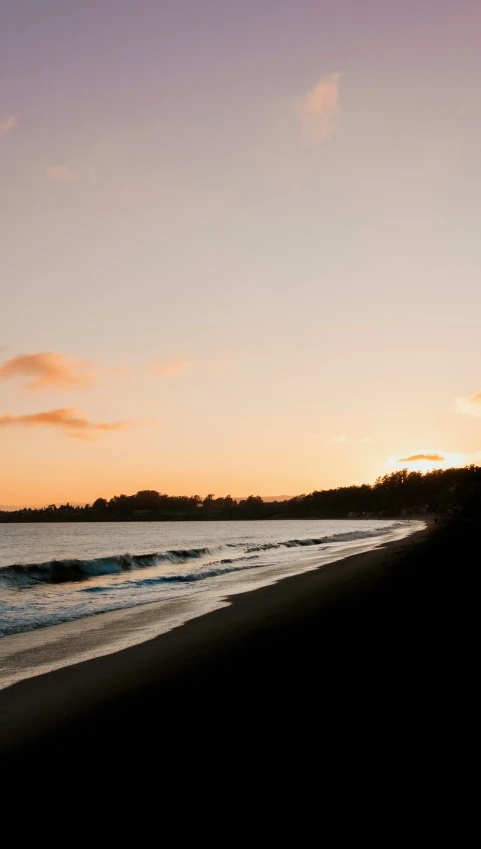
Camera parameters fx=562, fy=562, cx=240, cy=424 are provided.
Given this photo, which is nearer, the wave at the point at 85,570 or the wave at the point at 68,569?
the wave at the point at 85,570

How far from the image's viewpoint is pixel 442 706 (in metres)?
6.34

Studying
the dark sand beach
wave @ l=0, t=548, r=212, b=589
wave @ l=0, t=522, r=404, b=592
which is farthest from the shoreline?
wave @ l=0, t=548, r=212, b=589

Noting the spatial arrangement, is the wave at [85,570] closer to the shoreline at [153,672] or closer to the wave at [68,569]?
the wave at [68,569]

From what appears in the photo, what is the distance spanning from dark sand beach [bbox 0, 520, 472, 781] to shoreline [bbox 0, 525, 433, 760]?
3cm

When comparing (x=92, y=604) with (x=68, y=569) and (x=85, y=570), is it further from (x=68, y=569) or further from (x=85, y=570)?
(x=85, y=570)

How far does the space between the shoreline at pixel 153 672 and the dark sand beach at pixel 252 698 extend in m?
0.03

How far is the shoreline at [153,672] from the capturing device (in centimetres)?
658

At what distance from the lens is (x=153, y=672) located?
895 centimetres

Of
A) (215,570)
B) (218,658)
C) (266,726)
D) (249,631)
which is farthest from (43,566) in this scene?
(266,726)

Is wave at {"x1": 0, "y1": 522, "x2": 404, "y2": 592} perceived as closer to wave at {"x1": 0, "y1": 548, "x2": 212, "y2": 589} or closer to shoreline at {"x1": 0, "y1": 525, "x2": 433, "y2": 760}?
wave at {"x1": 0, "y1": 548, "x2": 212, "y2": 589}

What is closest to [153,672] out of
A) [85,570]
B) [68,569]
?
[68,569]

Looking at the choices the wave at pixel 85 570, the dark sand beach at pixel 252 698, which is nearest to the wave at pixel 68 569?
the wave at pixel 85 570

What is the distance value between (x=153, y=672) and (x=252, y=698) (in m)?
2.45

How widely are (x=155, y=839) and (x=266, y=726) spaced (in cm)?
225
